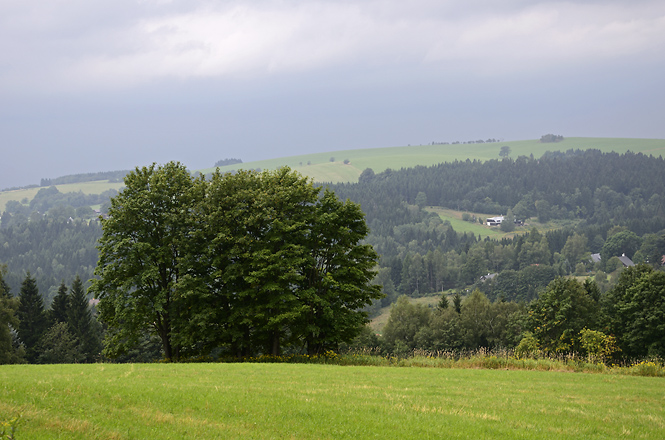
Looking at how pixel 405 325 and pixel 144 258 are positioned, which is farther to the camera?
pixel 405 325

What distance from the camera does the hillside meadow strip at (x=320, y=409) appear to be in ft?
37.5

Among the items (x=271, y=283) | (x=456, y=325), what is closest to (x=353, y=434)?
(x=271, y=283)

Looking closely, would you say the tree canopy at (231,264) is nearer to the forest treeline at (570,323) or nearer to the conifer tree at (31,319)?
the forest treeline at (570,323)

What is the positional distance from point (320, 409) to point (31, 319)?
69.6m

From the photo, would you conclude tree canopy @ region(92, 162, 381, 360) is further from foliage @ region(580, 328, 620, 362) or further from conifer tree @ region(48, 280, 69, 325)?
conifer tree @ region(48, 280, 69, 325)

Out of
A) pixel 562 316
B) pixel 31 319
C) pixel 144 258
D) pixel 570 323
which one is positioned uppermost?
pixel 144 258

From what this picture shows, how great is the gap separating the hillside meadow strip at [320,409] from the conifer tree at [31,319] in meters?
58.1

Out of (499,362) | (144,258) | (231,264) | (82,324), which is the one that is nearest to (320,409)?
(499,362)

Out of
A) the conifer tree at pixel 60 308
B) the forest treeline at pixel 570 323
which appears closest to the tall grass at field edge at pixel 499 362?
the forest treeline at pixel 570 323

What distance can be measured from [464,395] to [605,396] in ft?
17.1

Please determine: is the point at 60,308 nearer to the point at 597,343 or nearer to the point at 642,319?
the point at 597,343

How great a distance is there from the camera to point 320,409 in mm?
13719

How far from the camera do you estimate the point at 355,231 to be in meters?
38.4

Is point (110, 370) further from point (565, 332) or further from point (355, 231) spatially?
point (565, 332)
